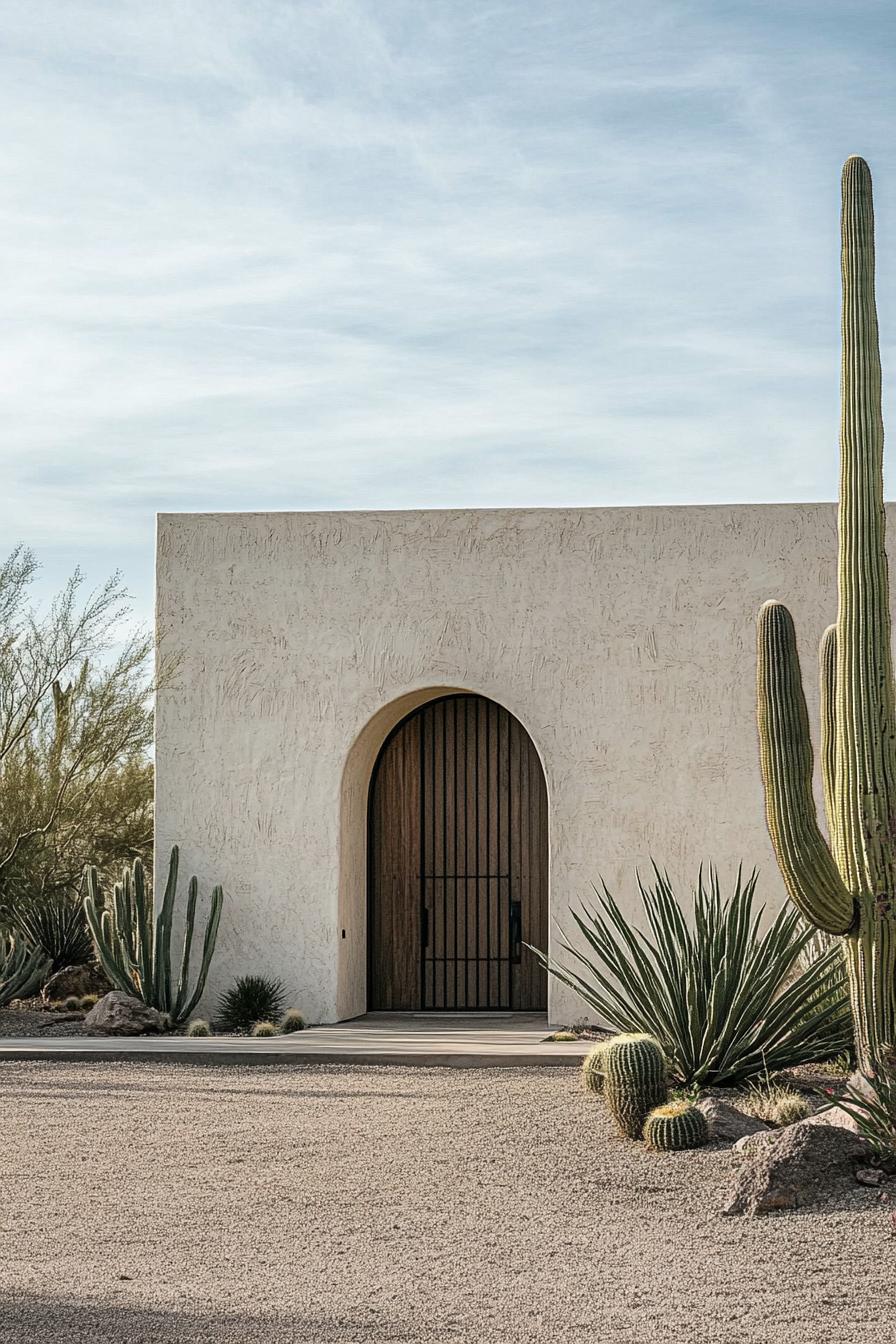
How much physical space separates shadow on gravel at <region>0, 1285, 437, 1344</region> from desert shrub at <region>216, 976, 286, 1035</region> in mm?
7293

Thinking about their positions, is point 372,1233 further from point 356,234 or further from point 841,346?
point 356,234

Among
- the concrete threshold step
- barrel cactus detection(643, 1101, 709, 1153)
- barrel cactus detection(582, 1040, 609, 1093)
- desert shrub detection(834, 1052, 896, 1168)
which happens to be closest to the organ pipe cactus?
the concrete threshold step

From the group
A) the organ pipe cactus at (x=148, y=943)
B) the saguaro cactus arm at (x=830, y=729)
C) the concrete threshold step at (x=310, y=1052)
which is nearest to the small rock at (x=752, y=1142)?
the saguaro cactus arm at (x=830, y=729)

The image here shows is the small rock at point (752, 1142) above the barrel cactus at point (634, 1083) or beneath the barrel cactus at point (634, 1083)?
beneath

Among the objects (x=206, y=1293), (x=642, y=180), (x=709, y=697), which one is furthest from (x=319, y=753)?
(x=206, y=1293)

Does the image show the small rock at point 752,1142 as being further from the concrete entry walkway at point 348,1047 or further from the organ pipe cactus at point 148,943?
the organ pipe cactus at point 148,943

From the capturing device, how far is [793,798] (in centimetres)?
723

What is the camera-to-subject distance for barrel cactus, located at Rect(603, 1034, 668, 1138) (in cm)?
799

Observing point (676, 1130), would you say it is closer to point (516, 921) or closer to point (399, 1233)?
point (399, 1233)

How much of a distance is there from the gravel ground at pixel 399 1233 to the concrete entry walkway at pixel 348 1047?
117 cm

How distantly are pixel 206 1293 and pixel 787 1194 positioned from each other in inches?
94.6

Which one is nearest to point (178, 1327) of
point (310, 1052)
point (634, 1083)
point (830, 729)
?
point (634, 1083)

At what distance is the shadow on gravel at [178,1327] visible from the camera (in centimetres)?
513

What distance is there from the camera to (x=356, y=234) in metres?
14.2
